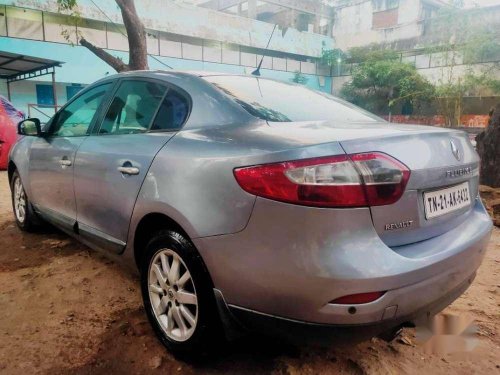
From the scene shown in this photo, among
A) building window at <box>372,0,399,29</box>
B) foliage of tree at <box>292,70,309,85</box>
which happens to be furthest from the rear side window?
building window at <box>372,0,399,29</box>

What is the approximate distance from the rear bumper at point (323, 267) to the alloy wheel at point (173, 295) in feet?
1.08

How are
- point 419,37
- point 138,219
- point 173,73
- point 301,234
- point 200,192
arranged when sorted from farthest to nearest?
point 419,37 < point 173,73 < point 138,219 < point 200,192 < point 301,234

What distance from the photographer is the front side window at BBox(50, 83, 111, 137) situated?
286 centimetres

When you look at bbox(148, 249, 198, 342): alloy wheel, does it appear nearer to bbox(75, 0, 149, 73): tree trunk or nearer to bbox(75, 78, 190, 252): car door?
bbox(75, 78, 190, 252): car door

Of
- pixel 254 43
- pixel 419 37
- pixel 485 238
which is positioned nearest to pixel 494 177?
pixel 485 238

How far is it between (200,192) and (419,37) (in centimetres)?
3378

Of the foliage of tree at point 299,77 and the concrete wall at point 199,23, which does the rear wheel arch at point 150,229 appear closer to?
the concrete wall at point 199,23

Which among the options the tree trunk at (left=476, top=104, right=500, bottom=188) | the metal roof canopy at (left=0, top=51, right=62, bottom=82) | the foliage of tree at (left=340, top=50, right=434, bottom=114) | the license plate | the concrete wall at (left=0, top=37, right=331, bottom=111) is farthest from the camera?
the foliage of tree at (left=340, top=50, right=434, bottom=114)

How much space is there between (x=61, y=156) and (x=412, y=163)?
2.41 meters

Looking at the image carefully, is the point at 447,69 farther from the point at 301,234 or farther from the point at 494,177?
the point at 301,234

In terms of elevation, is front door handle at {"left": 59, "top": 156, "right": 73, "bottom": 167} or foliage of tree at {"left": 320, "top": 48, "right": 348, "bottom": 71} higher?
foliage of tree at {"left": 320, "top": 48, "right": 348, "bottom": 71}

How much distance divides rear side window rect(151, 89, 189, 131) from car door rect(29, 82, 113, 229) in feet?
2.50

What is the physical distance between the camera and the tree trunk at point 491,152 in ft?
19.3

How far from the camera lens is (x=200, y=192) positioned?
5.68 ft
